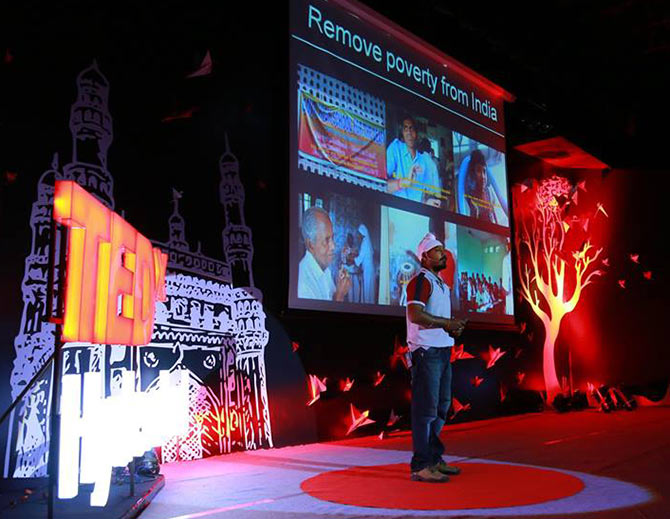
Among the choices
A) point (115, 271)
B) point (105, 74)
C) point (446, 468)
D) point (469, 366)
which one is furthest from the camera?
point (469, 366)

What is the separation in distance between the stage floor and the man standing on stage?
0.12m

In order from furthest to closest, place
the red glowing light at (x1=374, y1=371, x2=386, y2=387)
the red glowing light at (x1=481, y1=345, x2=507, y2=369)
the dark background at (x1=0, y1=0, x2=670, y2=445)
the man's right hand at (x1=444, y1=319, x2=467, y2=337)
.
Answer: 1. the red glowing light at (x1=481, y1=345, x2=507, y2=369)
2. the red glowing light at (x1=374, y1=371, x2=386, y2=387)
3. the dark background at (x1=0, y1=0, x2=670, y2=445)
4. the man's right hand at (x1=444, y1=319, x2=467, y2=337)

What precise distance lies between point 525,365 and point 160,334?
4.35 m

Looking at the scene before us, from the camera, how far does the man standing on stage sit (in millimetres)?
2857

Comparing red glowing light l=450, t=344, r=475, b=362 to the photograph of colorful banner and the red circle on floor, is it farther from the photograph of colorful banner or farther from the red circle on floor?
the red circle on floor

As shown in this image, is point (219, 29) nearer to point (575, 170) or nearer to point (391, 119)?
point (391, 119)

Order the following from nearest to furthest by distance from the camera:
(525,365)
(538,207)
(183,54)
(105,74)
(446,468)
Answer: (446,468)
(105,74)
(183,54)
(525,365)
(538,207)

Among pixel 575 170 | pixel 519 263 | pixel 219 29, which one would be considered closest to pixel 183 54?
pixel 219 29

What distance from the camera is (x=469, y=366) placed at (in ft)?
19.3

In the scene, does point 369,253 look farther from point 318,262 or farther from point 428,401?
point 428,401

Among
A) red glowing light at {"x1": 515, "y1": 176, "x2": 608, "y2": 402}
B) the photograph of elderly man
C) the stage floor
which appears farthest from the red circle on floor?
red glowing light at {"x1": 515, "y1": 176, "x2": 608, "y2": 402}

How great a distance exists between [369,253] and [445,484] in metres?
2.09

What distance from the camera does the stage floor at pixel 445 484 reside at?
2346mm

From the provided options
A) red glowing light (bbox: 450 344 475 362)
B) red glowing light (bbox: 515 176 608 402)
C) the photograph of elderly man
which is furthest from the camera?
red glowing light (bbox: 515 176 608 402)
